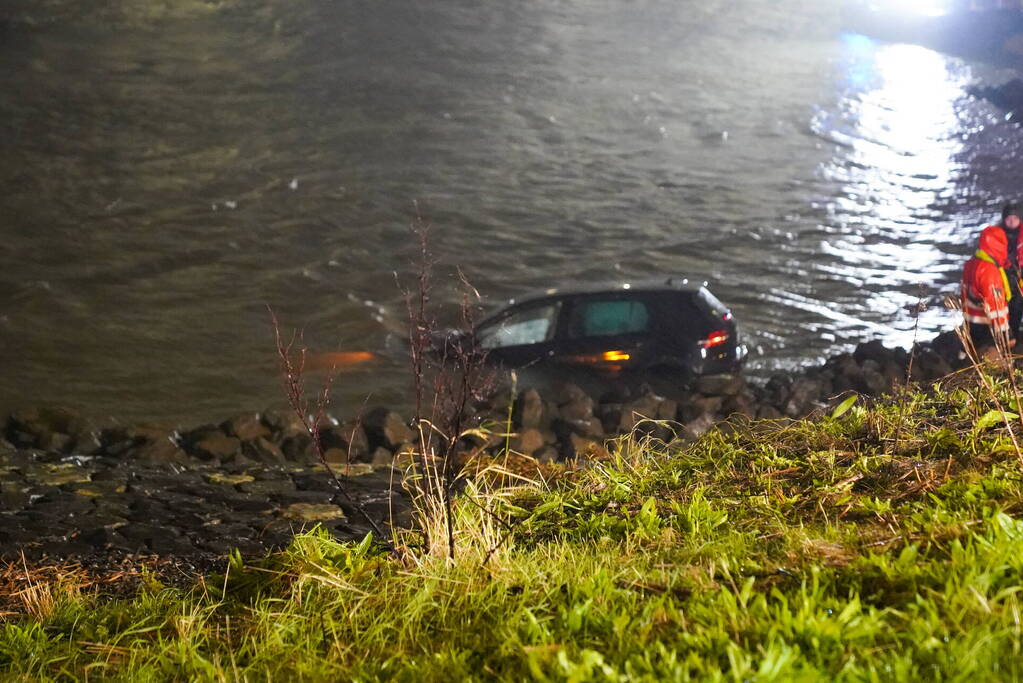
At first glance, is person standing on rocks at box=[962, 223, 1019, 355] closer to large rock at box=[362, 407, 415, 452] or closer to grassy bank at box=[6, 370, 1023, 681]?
grassy bank at box=[6, 370, 1023, 681]

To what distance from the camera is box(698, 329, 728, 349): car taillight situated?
51.4 ft

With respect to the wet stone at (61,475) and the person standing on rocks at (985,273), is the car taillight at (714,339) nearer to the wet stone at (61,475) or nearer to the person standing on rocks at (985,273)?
the person standing on rocks at (985,273)

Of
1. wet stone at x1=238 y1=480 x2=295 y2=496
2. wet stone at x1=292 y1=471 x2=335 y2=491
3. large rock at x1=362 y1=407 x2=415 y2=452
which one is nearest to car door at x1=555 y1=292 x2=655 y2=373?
large rock at x1=362 y1=407 x2=415 y2=452

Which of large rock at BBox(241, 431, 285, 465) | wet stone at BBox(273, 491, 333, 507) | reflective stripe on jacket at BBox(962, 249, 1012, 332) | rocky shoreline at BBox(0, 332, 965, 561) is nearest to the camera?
rocky shoreline at BBox(0, 332, 965, 561)

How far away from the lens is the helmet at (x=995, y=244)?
1273cm

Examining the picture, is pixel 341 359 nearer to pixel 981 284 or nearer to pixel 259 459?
pixel 259 459

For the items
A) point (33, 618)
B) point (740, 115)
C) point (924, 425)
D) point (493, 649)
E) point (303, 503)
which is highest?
point (493, 649)

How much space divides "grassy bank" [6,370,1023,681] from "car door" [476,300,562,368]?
972cm

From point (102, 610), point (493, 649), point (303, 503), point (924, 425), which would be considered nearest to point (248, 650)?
point (493, 649)

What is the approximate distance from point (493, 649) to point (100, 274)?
26.0 m

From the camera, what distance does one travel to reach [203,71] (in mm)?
51938

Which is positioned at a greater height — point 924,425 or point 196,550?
point 924,425

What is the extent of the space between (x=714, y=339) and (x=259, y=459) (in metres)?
7.10

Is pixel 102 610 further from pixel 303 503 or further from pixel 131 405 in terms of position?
pixel 131 405
